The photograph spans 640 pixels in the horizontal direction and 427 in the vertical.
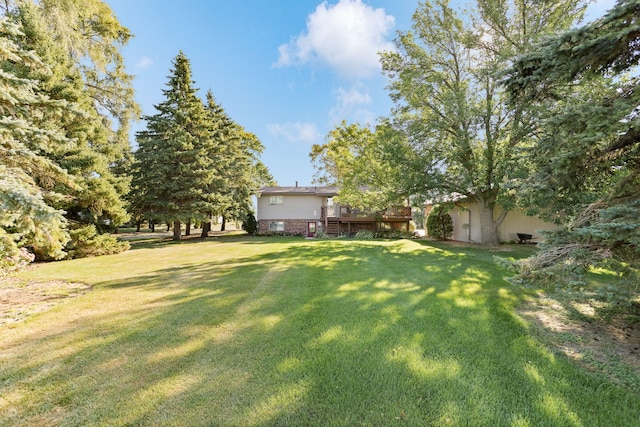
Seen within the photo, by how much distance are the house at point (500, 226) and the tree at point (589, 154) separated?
11.9 metres

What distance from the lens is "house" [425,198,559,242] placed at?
15531mm

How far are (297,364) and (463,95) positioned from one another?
14.7 meters

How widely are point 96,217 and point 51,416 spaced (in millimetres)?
12856

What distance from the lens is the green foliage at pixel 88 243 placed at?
11.0 m

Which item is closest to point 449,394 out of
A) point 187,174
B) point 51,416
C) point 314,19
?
point 51,416

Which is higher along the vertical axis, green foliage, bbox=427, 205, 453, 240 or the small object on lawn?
green foliage, bbox=427, 205, 453, 240

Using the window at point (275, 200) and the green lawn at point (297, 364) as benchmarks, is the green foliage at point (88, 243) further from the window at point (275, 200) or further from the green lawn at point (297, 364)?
the window at point (275, 200)

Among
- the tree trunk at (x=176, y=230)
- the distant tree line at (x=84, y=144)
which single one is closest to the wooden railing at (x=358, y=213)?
the distant tree line at (x=84, y=144)

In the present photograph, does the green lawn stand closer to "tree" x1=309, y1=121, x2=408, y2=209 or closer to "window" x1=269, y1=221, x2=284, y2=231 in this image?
"tree" x1=309, y1=121, x2=408, y2=209

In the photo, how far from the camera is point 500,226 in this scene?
16.5 m

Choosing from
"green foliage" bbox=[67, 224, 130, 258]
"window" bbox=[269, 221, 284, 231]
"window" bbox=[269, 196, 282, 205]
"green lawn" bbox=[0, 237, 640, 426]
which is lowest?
"green lawn" bbox=[0, 237, 640, 426]

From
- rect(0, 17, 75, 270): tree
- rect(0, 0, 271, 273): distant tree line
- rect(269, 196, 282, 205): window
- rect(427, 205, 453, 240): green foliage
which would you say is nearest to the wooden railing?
rect(427, 205, 453, 240): green foliage

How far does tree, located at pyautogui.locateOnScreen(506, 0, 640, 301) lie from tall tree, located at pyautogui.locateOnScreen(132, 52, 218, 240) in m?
17.5

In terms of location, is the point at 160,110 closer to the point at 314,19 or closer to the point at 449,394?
the point at 314,19
